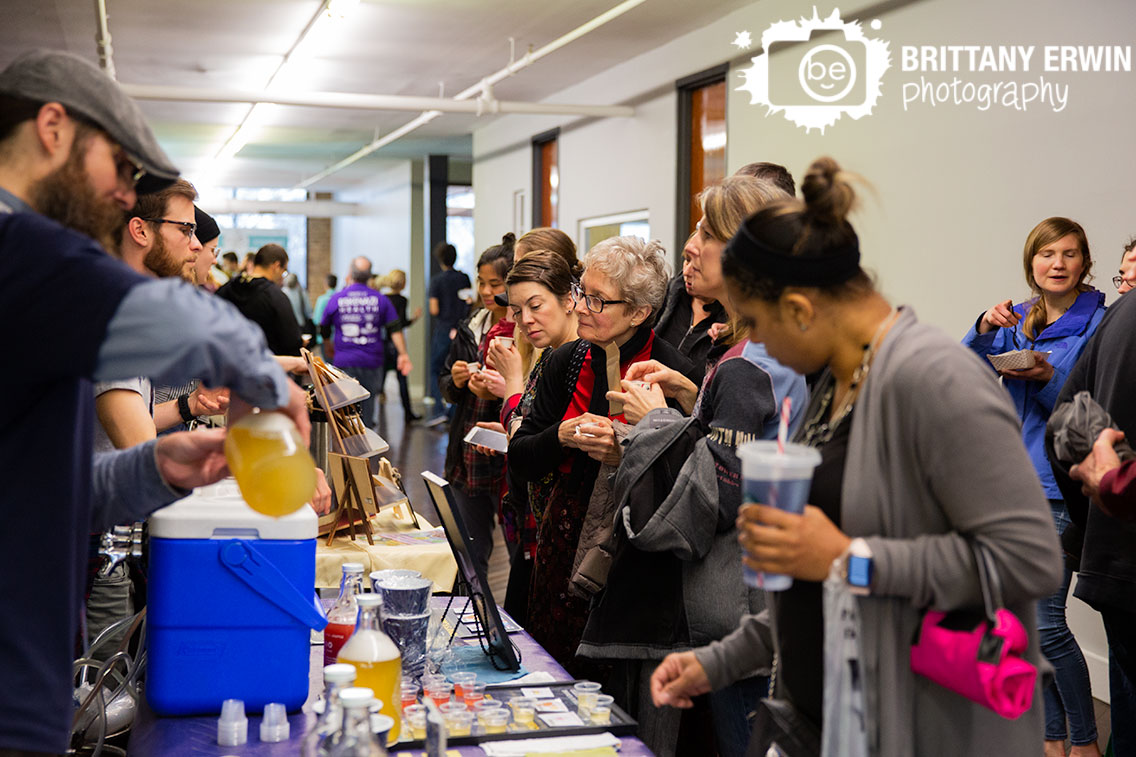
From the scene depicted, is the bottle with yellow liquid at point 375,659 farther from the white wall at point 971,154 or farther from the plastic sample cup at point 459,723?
the white wall at point 971,154

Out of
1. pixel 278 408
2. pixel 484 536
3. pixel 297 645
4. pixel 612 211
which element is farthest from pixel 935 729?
pixel 612 211

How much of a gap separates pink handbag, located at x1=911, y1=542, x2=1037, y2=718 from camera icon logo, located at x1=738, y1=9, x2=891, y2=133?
4.93 m

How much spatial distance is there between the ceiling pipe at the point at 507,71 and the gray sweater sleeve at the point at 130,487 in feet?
18.4

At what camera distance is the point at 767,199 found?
2271 mm

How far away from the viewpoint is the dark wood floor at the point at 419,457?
600 cm

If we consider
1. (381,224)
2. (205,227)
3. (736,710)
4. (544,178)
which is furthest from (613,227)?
(381,224)

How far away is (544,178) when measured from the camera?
11.1 m

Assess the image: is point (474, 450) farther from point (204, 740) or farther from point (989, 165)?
point (989, 165)

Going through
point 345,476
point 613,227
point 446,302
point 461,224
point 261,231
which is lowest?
point 345,476

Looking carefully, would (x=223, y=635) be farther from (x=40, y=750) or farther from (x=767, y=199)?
(x=767, y=199)

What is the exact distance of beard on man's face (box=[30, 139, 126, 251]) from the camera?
1.22 metres

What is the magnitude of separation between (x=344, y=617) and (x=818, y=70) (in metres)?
5.02

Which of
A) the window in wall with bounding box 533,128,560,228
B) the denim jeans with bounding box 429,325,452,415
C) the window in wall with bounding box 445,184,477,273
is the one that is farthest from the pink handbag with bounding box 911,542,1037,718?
the window in wall with bounding box 445,184,477,273

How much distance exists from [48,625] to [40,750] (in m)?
0.15
